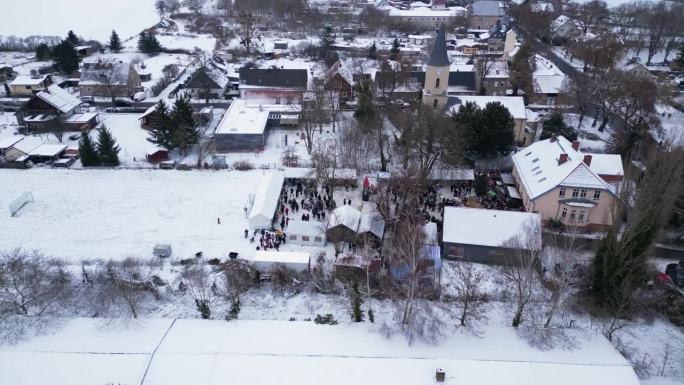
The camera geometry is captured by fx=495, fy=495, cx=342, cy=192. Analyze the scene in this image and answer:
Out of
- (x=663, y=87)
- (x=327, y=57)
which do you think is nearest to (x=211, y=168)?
(x=327, y=57)

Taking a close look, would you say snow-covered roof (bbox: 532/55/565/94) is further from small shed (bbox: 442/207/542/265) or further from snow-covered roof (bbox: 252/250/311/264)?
snow-covered roof (bbox: 252/250/311/264)

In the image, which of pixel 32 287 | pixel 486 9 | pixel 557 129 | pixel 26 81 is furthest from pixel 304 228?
pixel 486 9

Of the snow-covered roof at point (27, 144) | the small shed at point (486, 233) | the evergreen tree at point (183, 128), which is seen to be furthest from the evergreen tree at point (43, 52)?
the small shed at point (486, 233)

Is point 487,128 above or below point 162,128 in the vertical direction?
above

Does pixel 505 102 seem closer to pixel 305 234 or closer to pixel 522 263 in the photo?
pixel 522 263

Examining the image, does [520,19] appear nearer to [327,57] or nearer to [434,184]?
[327,57]

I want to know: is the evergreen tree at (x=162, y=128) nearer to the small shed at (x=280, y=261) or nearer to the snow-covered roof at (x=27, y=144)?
the snow-covered roof at (x=27, y=144)
